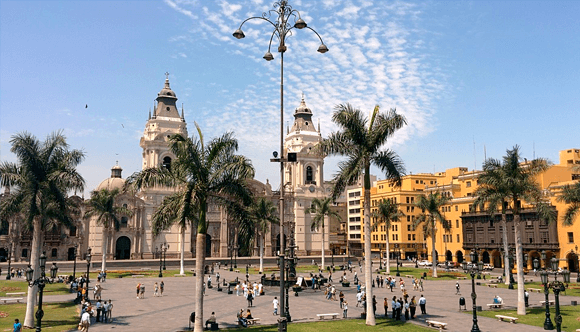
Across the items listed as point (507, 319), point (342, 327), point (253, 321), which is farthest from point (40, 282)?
point (507, 319)

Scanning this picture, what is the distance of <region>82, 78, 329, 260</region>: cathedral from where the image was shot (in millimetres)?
78000

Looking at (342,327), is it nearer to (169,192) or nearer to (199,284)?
(199,284)

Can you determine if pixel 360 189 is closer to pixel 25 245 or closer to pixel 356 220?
pixel 356 220

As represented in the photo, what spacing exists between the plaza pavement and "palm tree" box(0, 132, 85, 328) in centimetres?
623

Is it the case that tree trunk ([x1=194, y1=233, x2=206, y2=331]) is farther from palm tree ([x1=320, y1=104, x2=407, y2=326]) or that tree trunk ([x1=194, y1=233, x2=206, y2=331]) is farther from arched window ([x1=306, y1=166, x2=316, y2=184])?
arched window ([x1=306, y1=166, x2=316, y2=184])

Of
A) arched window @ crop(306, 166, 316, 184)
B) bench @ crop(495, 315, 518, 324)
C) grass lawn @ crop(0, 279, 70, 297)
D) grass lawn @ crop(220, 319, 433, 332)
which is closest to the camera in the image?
grass lawn @ crop(220, 319, 433, 332)

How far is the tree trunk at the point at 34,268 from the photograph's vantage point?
23.3 m

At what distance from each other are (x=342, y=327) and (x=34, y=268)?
16913 millimetres

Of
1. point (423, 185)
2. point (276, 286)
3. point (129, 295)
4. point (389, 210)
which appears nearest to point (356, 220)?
point (423, 185)

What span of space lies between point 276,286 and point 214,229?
42983 mm

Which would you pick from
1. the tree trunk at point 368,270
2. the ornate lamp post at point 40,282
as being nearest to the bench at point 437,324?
the tree trunk at point 368,270

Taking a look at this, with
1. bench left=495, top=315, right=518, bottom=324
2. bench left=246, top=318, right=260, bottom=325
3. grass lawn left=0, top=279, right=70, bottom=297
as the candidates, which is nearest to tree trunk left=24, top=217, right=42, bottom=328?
bench left=246, top=318, right=260, bottom=325

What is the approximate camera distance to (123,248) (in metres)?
78.0

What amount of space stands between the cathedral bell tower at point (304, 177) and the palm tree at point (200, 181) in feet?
226
